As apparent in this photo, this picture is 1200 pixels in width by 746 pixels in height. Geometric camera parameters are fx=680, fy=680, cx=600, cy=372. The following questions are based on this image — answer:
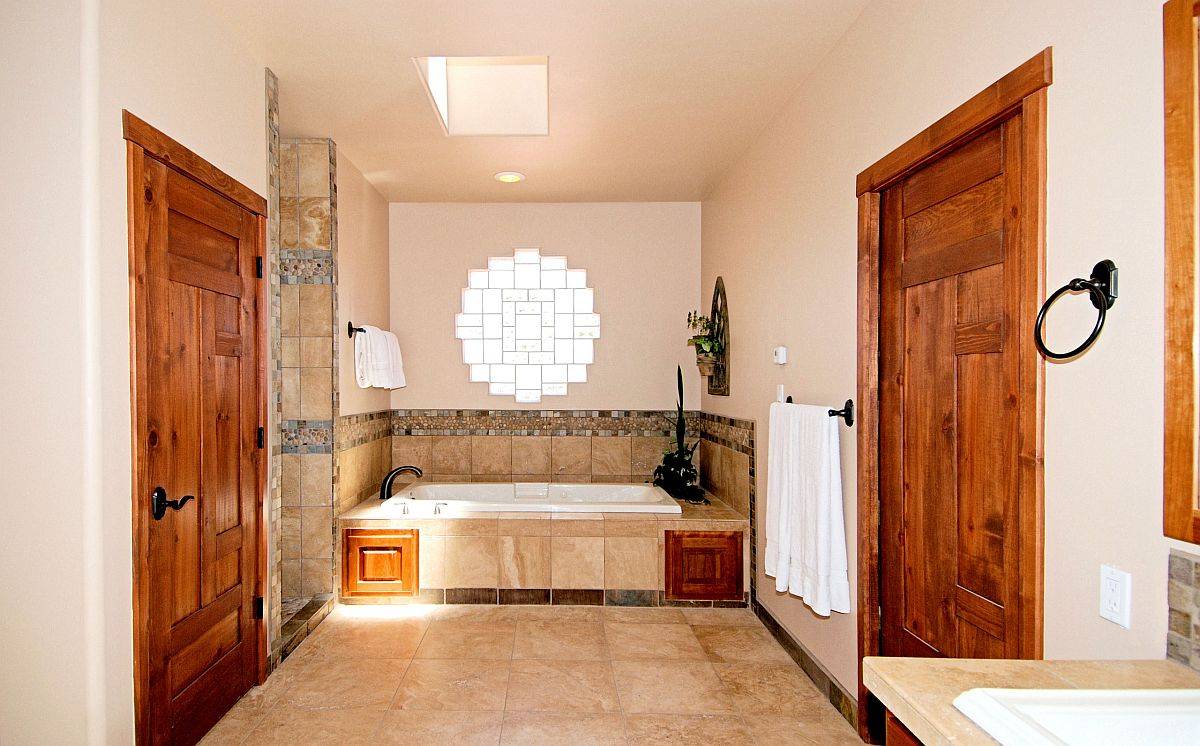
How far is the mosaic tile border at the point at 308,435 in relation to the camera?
3.86 meters

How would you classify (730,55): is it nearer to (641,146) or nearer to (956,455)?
(641,146)

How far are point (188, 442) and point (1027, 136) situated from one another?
268 centimetres

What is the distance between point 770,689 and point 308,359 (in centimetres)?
296

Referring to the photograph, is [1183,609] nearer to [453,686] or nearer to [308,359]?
[453,686]

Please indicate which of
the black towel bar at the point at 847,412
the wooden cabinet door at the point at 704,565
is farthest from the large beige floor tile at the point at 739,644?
the black towel bar at the point at 847,412

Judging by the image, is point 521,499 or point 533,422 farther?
point 533,422

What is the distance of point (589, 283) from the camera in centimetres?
531

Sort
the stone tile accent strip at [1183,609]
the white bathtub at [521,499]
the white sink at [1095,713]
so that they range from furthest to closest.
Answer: the white bathtub at [521,499] < the stone tile accent strip at [1183,609] < the white sink at [1095,713]

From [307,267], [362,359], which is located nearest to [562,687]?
[362,359]

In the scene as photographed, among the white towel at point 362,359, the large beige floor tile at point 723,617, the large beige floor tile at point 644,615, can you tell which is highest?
the white towel at point 362,359

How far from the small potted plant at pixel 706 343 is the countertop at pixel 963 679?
3.34m

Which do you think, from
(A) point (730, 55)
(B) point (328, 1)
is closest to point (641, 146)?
(A) point (730, 55)

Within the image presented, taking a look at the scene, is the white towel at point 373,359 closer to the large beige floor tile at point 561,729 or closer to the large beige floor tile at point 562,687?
the large beige floor tile at point 562,687

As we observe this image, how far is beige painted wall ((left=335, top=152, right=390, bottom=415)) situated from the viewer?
408 cm
